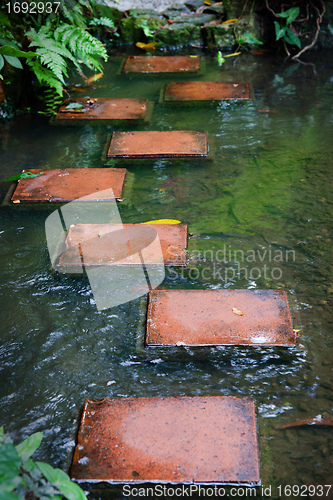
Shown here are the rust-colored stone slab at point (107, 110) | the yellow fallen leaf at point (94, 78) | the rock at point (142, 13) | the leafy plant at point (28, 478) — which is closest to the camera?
the leafy plant at point (28, 478)

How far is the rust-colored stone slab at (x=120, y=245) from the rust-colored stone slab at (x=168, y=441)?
829mm

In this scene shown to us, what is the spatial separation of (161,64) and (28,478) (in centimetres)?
437

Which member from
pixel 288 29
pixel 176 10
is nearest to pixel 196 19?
pixel 176 10

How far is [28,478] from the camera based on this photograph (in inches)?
41.1

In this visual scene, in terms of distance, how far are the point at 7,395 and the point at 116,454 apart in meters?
0.51

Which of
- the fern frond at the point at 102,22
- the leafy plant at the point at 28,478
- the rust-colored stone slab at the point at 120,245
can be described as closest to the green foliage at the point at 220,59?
the fern frond at the point at 102,22

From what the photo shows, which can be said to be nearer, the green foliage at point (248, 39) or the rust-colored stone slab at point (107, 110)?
the rust-colored stone slab at point (107, 110)

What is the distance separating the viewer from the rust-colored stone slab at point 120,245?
232cm

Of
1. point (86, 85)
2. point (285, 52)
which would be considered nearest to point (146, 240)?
Answer: point (86, 85)

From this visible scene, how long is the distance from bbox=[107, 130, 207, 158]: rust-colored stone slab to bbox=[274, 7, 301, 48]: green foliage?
80.8 inches

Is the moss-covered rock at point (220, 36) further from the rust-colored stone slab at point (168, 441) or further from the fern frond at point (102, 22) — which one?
the rust-colored stone slab at point (168, 441)

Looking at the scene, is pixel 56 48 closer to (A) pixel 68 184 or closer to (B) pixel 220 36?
(A) pixel 68 184

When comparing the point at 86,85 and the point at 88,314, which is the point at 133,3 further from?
the point at 88,314

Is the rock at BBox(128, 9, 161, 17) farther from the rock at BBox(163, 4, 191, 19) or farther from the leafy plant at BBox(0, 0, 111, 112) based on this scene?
the leafy plant at BBox(0, 0, 111, 112)
